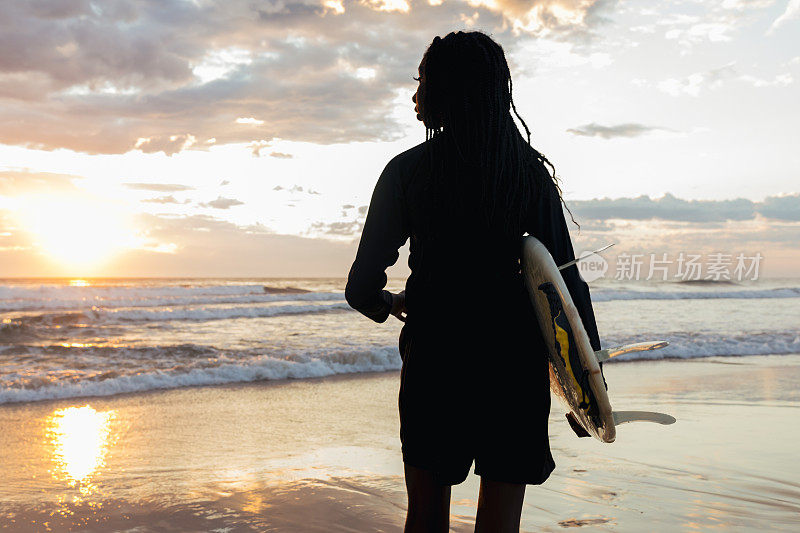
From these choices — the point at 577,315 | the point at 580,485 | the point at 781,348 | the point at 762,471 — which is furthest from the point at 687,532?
the point at 781,348

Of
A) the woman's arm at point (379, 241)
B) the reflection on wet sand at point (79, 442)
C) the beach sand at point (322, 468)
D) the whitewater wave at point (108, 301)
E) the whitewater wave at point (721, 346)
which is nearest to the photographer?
the woman's arm at point (379, 241)

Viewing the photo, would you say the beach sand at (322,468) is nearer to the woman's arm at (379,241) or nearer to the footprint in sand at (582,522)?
the footprint in sand at (582,522)

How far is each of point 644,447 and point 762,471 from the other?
779 mm

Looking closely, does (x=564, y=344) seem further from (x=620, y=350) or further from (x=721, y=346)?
(x=721, y=346)

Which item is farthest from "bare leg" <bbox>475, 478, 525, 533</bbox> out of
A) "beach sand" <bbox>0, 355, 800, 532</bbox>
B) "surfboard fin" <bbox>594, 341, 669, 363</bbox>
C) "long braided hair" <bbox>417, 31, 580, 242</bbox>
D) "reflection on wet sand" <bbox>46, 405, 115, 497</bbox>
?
"reflection on wet sand" <bbox>46, 405, 115, 497</bbox>

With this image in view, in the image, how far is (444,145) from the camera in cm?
167

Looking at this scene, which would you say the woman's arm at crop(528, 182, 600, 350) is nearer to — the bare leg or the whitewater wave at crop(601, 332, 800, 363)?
the bare leg

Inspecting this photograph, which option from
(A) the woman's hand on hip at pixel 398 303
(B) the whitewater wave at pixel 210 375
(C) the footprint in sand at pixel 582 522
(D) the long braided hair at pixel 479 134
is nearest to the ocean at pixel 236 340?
(B) the whitewater wave at pixel 210 375

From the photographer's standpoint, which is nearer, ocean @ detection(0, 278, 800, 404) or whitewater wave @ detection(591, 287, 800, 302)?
ocean @ detection(0, 278, 800, 404)

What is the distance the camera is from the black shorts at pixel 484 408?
161cm

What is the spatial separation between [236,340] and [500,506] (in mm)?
11312

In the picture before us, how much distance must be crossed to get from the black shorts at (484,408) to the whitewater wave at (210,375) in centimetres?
654

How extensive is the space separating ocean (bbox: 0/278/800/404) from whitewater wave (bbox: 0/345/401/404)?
0.05 ft

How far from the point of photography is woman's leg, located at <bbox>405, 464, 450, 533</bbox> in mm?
1632
